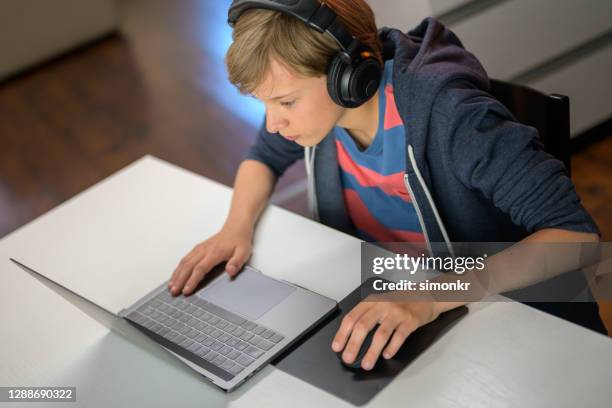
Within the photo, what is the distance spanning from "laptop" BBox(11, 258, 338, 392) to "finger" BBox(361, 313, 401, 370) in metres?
0.11

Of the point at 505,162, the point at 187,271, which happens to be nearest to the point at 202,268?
the point at 187,271

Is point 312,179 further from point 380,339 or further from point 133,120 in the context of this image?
point 133,120

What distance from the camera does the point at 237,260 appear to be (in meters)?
1.20


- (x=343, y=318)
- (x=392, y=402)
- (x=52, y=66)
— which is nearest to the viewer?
(x=392, y=402)

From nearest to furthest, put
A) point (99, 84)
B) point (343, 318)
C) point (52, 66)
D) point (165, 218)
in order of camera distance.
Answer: point (343, 318) < point (165, 218) < point (99, 84) < point (52, 66)

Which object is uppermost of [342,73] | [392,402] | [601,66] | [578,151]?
[342,73]

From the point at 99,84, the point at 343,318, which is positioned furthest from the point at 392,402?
the point at 99,84

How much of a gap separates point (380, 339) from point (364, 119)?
43 centimetres

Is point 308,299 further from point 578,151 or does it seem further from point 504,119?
point 578,151

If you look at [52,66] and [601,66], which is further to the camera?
[52,66]

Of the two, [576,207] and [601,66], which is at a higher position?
[576,207]

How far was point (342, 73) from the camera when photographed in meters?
1.11

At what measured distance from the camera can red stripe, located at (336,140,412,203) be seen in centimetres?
127

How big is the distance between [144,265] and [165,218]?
0.41 feet
